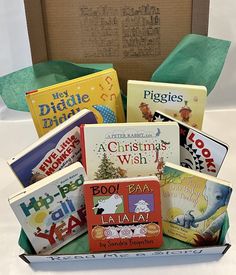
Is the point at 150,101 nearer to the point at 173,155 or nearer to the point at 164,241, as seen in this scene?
the point at 173,155

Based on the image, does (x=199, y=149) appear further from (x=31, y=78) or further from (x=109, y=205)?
(x=31, y=78)

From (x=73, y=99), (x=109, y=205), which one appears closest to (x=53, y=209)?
(x=109, y=205)

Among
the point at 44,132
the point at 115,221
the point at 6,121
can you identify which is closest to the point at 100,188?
the point at 115,221

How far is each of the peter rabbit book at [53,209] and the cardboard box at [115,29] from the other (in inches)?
11.7

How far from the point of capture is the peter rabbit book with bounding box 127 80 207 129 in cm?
77

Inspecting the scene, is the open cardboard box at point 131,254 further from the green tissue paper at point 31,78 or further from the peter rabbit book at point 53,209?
the green tissue paper at point 31,78

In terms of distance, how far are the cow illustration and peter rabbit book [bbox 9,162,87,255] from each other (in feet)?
0.14

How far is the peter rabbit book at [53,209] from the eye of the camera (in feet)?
2.20

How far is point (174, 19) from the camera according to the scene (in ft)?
2.78

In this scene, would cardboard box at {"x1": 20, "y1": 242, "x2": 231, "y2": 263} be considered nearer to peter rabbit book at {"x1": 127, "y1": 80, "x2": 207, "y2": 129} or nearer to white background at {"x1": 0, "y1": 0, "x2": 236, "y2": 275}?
white background at {"x1": 0, "y1": 0, "x2": 236, "y2": 275}

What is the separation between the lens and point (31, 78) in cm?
85

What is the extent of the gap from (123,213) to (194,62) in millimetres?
331

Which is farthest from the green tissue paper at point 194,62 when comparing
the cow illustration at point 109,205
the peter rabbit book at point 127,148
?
the cow illustration at point 109,205

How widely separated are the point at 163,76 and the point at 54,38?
23 centimetres
